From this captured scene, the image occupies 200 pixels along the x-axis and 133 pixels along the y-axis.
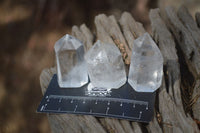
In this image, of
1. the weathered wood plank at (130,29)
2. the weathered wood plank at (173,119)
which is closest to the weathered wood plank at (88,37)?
the weathered wood plank at (130,29)

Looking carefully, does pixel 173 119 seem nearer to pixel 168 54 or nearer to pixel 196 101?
pixel 196 101

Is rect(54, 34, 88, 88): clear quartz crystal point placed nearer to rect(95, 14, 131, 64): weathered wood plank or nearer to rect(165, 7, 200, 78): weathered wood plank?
rect(95, 14, 131, 64): weathered wood plank

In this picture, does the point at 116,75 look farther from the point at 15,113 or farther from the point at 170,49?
the point at 15,113

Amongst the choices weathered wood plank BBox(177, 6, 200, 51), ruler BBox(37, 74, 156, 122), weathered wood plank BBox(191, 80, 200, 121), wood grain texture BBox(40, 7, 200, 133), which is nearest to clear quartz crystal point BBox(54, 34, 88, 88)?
ruler BBox(37, 74, 156, 122)

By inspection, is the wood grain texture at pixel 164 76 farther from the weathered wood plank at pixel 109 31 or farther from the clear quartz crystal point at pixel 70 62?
the clear quartz crystal point at pixel 70 62

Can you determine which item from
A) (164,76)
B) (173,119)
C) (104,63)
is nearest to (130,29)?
(164,76)
